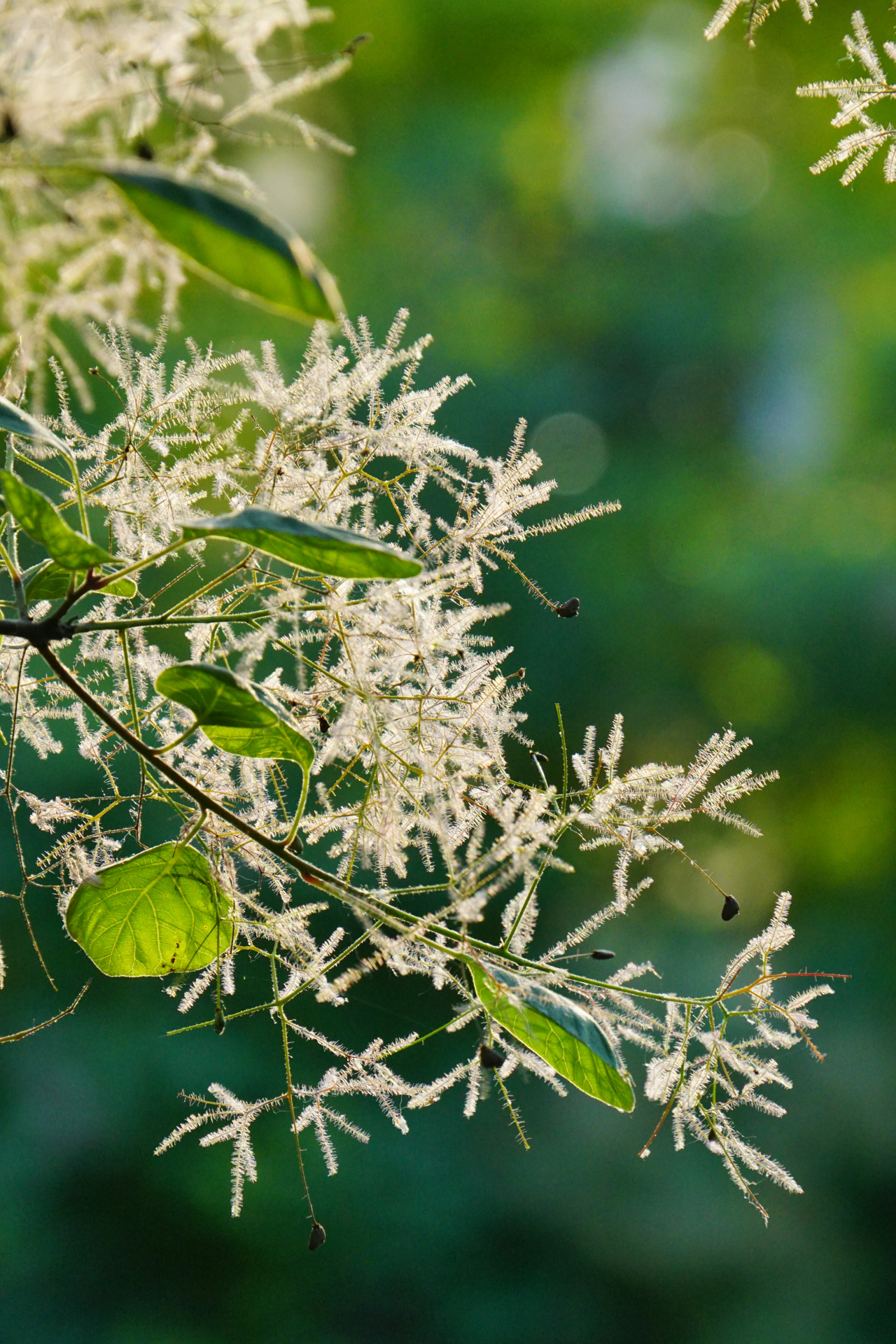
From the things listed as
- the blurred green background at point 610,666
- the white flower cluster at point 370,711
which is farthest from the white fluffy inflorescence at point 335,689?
the blurred green background at point 610,666

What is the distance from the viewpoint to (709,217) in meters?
3.12

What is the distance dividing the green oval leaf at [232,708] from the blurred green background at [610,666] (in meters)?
1.97

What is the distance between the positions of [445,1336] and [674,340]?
294 cm

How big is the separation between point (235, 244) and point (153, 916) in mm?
333

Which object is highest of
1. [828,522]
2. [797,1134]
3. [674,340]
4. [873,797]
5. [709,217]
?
[709,217]

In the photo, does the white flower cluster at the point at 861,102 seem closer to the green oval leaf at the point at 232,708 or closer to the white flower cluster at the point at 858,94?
the white flower cluster at the point at 858,94

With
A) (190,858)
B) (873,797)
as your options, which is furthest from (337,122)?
(190,858)

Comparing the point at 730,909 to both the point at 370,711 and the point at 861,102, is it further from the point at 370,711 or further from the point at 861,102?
the point at 861,102

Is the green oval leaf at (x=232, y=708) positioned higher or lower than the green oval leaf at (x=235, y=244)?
lower

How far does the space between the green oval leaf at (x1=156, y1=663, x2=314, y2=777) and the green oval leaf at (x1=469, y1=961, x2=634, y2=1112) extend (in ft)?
0.35

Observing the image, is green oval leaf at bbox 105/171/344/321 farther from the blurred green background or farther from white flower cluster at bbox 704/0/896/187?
the blurred green background

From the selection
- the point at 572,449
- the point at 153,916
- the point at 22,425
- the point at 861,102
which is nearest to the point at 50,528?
the point at 22,425

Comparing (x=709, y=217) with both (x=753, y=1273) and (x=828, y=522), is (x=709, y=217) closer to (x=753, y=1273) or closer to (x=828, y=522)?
(x=828, y=522)

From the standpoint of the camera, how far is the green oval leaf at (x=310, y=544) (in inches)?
10.3
